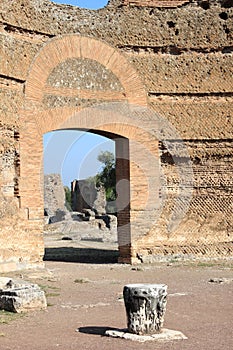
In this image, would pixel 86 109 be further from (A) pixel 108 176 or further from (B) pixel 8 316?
(A) pixel 108 176

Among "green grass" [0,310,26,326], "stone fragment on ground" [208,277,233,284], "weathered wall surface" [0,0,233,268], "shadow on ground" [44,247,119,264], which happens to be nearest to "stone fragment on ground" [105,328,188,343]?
"green grass" [0,310,26,326]

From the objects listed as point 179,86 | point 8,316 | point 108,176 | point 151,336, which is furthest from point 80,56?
point 108,176

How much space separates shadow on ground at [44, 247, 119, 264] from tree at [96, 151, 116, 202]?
21.4 metres

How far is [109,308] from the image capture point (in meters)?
7.41

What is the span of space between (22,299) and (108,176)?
32.9m

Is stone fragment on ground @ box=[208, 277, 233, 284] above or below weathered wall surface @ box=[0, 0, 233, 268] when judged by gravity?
below

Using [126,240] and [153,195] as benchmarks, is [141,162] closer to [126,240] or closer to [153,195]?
[153,195]

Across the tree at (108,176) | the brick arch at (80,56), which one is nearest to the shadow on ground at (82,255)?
the brick arch at (80,56)

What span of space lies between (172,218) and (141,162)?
1.59 metres

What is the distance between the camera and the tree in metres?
39.3

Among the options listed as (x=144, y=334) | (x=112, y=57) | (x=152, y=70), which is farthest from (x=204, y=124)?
(x=144, y=334)

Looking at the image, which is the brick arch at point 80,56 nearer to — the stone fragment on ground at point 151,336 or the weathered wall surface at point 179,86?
the weathered wall surface at point 179,86

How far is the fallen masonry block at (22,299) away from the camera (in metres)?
6.92

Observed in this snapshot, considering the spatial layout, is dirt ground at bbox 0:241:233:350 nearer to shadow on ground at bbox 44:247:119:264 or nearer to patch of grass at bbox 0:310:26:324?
patch of grass at bbox 0:310:26:324
